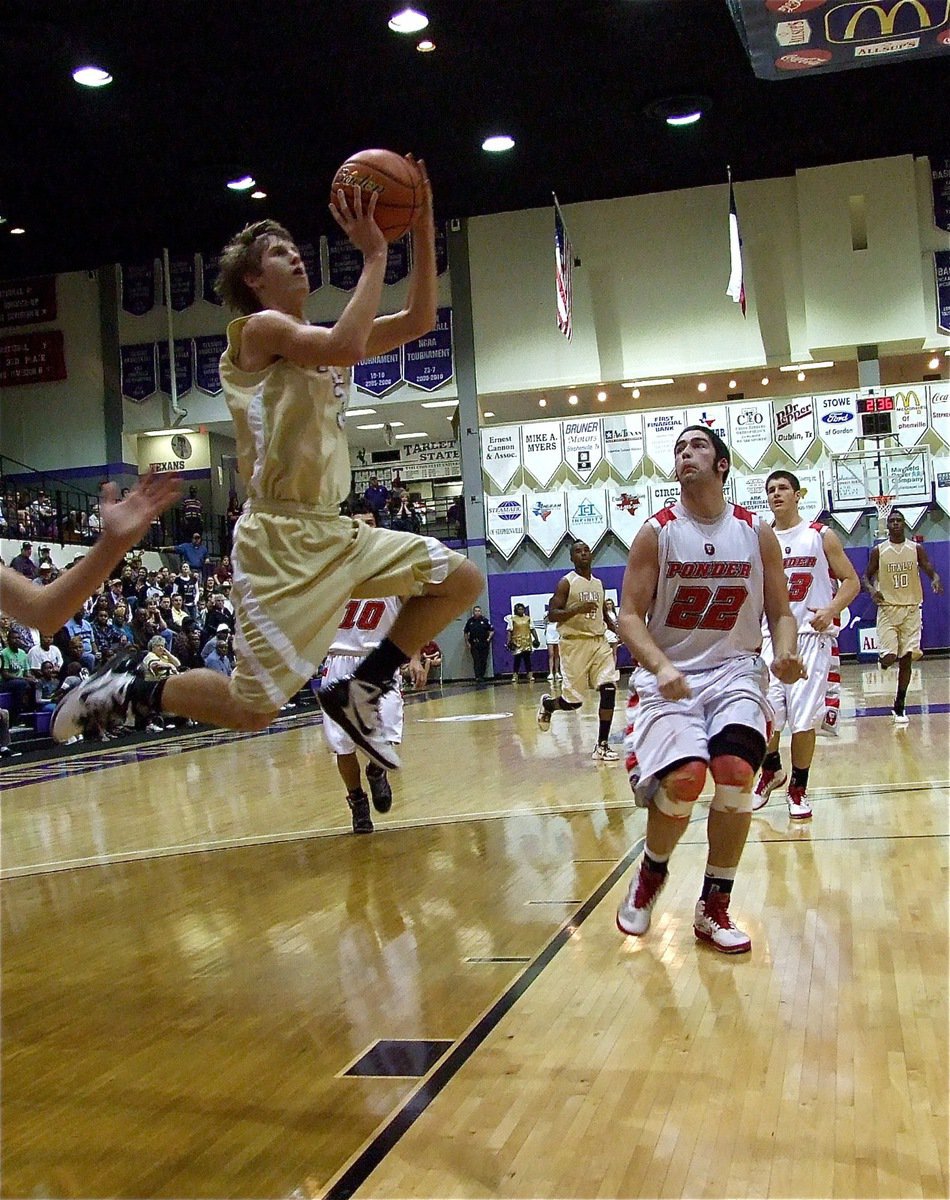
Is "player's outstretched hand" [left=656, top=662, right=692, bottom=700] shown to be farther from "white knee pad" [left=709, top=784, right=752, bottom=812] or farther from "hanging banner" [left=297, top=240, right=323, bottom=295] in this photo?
"hanging banner" [left=297, top=240, right=323, bottom=295]

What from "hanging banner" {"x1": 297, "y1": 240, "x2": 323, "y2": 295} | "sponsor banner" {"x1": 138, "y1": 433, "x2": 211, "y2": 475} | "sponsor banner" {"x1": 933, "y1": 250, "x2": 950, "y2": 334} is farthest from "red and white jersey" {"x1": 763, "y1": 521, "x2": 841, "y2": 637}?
"sponsor banner" {"x1": 138, "y1": 433, "x2": 211, "y2": 475}

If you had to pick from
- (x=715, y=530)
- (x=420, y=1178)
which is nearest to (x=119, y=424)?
(x=715, y=530)

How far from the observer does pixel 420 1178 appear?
236 centimetres

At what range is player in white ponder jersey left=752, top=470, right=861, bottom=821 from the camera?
6301 mm

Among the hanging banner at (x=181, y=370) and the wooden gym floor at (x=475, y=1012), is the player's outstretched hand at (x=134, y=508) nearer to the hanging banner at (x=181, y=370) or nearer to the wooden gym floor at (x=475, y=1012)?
the wooden gym floor at (x=475, y=1012)

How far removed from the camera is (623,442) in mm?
22219

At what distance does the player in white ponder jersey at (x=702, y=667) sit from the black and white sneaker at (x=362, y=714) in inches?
36.1

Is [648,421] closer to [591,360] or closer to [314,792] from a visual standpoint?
[591,360]

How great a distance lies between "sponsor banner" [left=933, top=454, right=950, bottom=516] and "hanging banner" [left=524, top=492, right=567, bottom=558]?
6582 mm

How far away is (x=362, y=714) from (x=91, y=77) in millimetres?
13866

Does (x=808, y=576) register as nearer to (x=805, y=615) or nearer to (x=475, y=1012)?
(x=805, y=615)

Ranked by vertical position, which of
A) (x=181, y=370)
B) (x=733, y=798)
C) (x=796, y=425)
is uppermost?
(x=181, y=370)

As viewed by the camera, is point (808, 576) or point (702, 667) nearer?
point (702, 667)

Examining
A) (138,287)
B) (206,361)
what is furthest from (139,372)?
(138,287)
